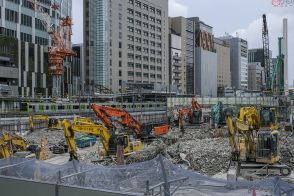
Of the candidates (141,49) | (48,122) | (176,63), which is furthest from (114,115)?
(176,63)

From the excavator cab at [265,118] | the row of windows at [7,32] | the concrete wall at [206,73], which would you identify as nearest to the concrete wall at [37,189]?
the excavator cab at [265,118]

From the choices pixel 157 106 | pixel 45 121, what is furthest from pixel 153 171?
pixel 157 106

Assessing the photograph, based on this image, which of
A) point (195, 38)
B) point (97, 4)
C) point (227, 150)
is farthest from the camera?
point (195, 38)

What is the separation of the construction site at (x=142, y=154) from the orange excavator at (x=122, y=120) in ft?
0.24

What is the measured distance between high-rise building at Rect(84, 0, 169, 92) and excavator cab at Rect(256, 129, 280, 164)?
9472cm

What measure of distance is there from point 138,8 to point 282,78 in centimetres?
5933

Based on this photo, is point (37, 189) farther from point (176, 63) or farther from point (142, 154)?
point (176, 63)

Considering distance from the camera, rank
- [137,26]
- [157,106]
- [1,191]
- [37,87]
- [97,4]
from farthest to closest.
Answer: [137,26], [97,4], [157,106], [37,87], [1,191]

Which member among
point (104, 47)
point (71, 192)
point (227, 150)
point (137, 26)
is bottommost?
point (227, 150)

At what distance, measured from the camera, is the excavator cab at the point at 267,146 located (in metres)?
23.1

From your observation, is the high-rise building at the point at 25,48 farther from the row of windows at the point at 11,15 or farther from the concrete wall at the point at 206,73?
the concrete wall at the point at 206,73

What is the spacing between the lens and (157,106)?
101 meters

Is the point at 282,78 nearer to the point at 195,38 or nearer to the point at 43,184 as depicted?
the point at 195,38

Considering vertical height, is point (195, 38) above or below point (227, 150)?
above
